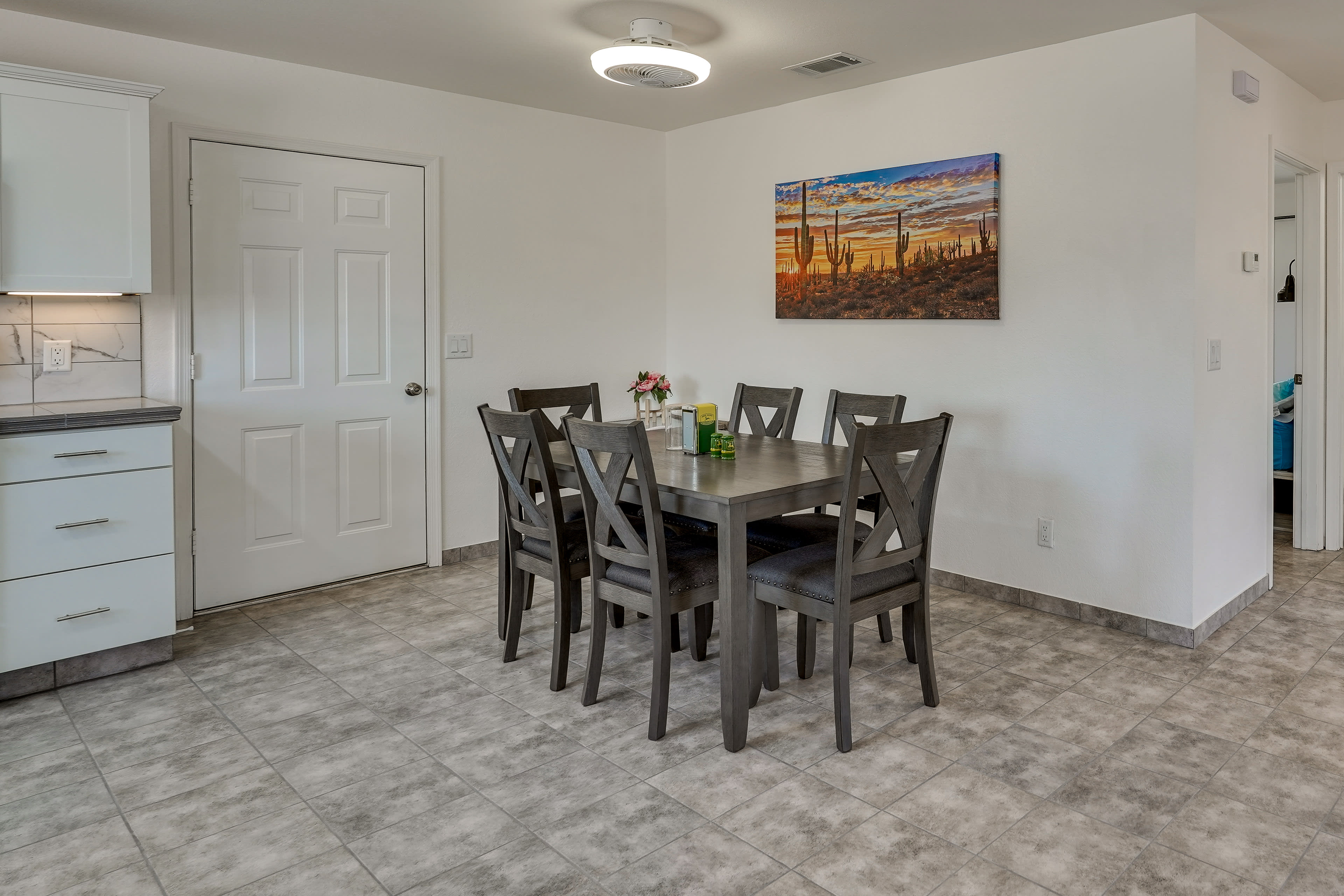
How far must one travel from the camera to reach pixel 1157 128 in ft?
11.1

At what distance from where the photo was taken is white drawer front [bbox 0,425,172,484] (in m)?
2.91

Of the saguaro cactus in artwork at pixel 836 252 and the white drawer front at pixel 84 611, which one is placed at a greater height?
the saguaro cactus in artwork at pixel 836 252

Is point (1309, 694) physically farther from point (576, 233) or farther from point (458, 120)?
point (458, 120)

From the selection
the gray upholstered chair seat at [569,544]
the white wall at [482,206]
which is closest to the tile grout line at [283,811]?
the gray upholstered chair seat at [569,544]

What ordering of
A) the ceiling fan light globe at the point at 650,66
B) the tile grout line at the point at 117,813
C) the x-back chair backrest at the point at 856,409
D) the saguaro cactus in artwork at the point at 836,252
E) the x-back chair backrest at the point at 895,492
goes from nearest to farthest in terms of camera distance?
the tile grout line at the point at 117,813 → the x-back chair backrest at the point at 895,492 → the ceiling fan light globe at the point at 650,66 → the x-back chair backrest at the point at 856,409 → the saguaro cactus in artwork at the point at 836,252

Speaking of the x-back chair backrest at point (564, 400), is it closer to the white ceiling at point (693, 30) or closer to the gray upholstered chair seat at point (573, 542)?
the gray upholstered chair seat at point (573, 542)

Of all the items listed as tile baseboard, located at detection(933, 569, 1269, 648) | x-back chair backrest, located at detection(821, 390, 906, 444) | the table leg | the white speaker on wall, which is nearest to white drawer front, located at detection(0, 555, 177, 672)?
the table leg

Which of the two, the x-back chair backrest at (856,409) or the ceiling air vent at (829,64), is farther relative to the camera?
the ceiling air vent at (829,64)

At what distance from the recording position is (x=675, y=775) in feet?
7.98

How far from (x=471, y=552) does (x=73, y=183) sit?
244cm

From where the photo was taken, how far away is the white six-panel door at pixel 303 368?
3.80 metres

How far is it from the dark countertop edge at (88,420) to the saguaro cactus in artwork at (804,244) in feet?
9.67

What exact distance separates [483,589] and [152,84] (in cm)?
251

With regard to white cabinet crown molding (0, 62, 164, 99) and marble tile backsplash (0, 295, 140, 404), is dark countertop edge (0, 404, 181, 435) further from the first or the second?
white cabinet crown molding (0, 62, 164, 99)
